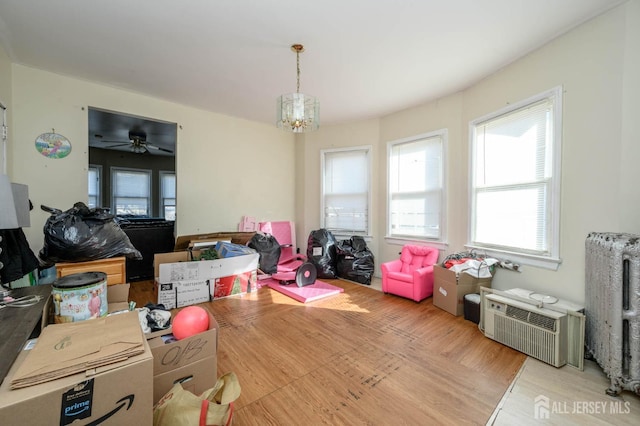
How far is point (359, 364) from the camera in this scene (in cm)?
210

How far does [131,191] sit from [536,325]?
9502 millimetres

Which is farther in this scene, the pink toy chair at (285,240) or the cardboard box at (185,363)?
the pink toy chair at (285,240)

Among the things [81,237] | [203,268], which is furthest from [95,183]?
[81,237]

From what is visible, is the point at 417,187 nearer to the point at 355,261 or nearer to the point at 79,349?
the point at 355,261

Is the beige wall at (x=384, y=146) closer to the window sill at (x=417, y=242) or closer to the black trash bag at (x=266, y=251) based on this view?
the window sill at (x=417, y=242)

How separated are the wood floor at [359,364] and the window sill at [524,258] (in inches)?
35.5

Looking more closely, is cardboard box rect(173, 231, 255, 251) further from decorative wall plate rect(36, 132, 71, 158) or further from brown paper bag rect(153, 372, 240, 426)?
brown paper bag rect(153, 372, 240, 426)

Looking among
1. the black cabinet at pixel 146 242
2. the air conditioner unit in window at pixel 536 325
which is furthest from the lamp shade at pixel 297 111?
the black cabinet at pixel 146 242

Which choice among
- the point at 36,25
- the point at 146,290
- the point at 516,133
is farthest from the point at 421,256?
the point at 36,25

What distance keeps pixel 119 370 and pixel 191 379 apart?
1.98 ft

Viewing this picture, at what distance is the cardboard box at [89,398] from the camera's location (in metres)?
0.78

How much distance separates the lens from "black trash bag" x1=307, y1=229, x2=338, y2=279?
459 cm

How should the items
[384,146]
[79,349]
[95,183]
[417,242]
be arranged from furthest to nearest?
1. [95,183]
2. [384,146]
3. [417,242]
4. [79,349]

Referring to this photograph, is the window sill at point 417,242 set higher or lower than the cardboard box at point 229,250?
higher
